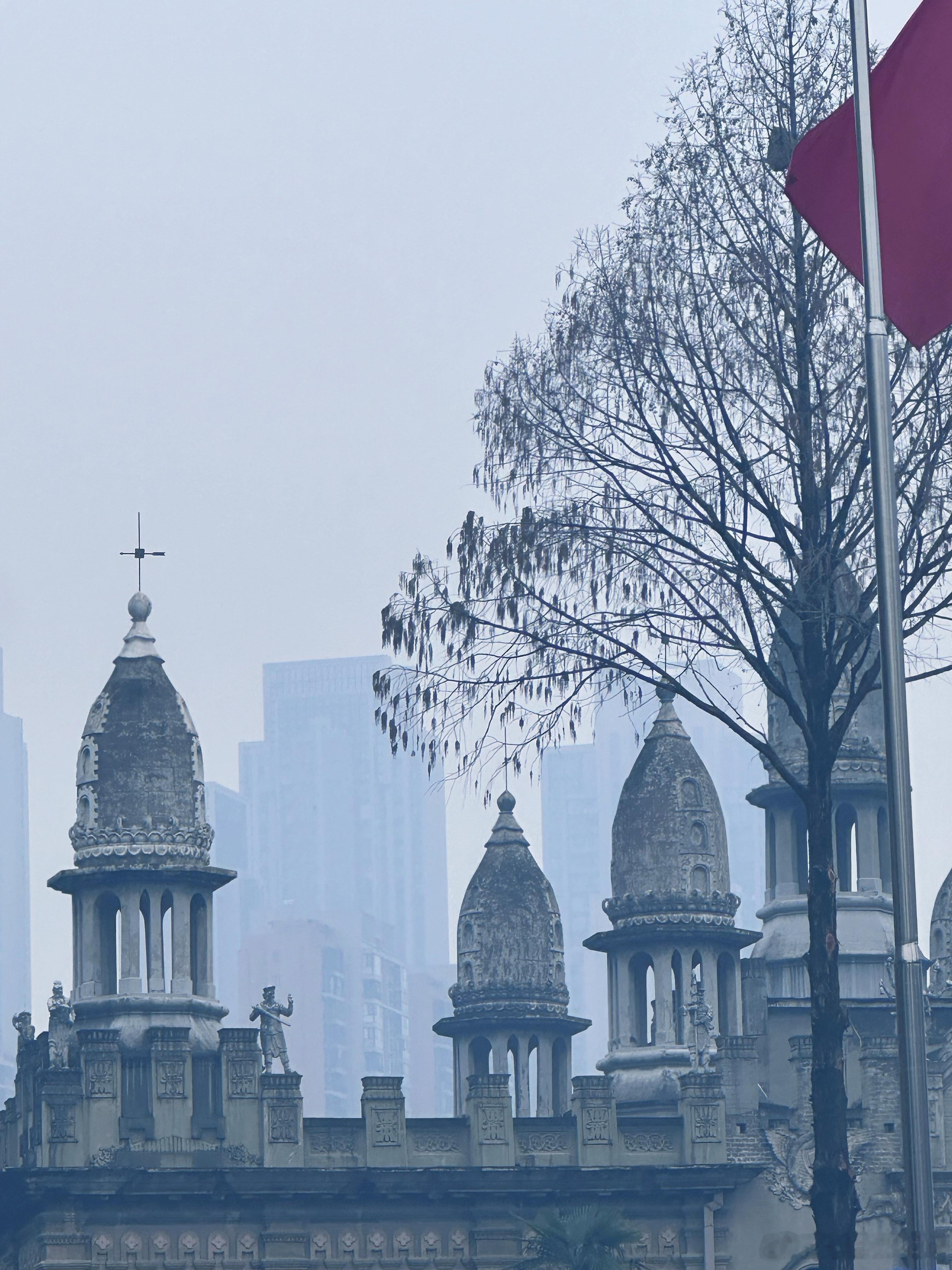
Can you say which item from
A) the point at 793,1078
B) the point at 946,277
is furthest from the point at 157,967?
the point at 946,277

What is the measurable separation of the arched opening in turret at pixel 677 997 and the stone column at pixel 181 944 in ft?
32.6

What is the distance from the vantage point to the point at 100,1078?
5250 centimetres

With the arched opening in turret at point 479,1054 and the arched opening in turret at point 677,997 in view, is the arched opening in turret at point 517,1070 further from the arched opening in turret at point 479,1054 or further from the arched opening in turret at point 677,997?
the arched opening in turret at point 677,997

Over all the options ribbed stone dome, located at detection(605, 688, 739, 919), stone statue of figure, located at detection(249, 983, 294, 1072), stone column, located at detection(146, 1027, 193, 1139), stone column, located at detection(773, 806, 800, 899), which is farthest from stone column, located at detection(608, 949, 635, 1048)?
stone column, located at detection(146, 1027, 193, 1139)

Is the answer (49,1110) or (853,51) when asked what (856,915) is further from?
(853,51)

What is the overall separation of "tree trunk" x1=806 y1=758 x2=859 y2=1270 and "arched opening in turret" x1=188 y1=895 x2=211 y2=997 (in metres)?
25.4

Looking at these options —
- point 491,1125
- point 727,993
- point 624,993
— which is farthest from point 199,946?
point 727,993

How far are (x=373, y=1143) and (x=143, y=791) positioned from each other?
A: 7.88 m

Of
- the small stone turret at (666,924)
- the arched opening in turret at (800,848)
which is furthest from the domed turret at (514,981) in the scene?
the arched opening in turret at (800,848)

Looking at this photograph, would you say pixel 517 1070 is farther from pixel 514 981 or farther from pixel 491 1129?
pixel 491 1129

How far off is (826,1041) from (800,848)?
29.3m

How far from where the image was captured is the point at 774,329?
3300 centimetres

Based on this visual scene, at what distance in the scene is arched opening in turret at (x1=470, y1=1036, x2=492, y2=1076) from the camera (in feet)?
213

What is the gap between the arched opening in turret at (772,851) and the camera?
203 feet
